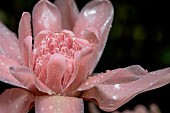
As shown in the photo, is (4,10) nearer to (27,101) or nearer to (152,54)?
(152,54)

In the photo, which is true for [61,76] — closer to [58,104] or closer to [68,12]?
[58,104]

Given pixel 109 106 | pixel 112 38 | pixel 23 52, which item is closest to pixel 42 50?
pixel 23 52

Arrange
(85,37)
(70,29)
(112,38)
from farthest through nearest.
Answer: (112,38), (70,29), (85,37)

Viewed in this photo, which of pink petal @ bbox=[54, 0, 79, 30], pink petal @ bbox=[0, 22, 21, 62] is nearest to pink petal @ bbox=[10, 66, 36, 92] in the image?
pink petal @ bbox=[0, 22, 21, 62]

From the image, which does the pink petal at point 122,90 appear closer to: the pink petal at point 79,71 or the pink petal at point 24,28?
the pink petal at point 79,71

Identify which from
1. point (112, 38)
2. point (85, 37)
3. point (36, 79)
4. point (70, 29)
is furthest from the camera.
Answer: point (112, 38)

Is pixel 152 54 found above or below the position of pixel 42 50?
below

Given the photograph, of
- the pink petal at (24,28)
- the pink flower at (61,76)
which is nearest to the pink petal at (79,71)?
the pink flower at (61,76)
